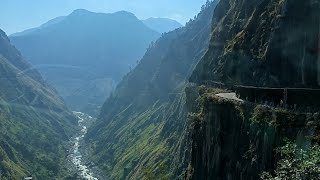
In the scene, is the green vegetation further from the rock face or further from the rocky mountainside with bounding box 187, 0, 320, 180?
the rock face

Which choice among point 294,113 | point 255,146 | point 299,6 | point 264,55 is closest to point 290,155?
point 294,113

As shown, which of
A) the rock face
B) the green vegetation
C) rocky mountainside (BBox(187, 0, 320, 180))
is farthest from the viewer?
the rock face

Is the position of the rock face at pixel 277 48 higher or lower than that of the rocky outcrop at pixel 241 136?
higher

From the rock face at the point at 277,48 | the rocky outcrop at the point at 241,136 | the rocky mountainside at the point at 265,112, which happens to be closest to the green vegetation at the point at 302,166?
the rocky mountainside at the point at 265,112

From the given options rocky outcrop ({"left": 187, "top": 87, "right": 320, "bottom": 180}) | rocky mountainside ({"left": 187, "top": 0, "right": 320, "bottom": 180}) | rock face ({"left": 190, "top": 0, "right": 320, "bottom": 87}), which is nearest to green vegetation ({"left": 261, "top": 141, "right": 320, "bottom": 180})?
rocky mountainside ({"left": 187, "top": 0, "right": 320, "bottom": 180})

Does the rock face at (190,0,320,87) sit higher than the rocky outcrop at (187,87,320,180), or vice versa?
the rock face at (190,0,320,87)

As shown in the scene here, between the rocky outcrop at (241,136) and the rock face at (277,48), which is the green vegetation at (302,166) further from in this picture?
the rock face at (277,48)

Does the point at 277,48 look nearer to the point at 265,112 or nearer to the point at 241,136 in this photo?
the point at 241,136

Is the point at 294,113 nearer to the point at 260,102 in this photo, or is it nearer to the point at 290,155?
the point at 260,102

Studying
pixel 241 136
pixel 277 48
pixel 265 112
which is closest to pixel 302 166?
pixel 265 112
